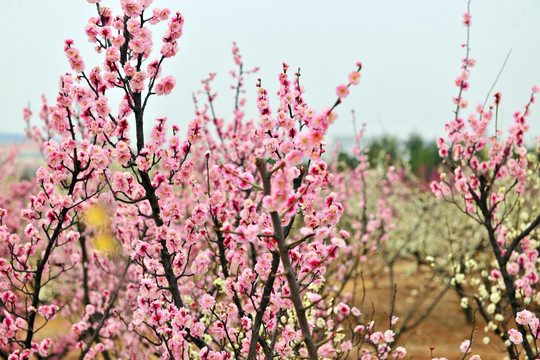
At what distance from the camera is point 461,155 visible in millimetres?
5086

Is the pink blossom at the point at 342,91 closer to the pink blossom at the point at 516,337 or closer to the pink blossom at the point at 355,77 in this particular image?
the pink blossom at the point at 355,77

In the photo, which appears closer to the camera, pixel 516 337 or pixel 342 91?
pixel 342 91

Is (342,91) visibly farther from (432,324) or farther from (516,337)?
(432,324)

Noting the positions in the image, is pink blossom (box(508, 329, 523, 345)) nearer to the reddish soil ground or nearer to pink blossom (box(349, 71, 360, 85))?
pink blossom (box(349, 71, 360, 85))

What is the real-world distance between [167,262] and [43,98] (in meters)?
5.95

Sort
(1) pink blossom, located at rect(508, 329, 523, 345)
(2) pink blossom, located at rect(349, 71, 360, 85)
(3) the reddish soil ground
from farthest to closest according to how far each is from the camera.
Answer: (3) the reddish soil ground, (1) pink blossom, located at rect(508, 329, 523, 345), (2) pink blossom, located at rect(349, 71, 360, 85)

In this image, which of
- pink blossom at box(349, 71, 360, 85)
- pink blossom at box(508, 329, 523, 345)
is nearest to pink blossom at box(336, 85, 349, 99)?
pink blossom at box(349, 71, 360, 85)

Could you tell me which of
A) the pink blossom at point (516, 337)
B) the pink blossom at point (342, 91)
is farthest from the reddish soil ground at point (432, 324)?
the pink blossom at point (342, 91)

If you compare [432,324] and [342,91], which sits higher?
Result: [432,324]

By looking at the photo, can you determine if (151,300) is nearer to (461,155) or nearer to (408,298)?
(461,155)

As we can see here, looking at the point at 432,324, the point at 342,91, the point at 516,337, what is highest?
the point at 432,324

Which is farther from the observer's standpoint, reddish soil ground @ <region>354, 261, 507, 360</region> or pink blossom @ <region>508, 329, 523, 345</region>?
reddish soil ground @ <region>354, 261, 507, 360</region>

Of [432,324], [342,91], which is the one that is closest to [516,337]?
[342,91]

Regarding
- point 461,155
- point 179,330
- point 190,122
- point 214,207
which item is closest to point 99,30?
point 190,122
